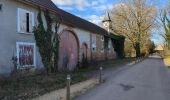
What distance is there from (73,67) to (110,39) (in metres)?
25.2

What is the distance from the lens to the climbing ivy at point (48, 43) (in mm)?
21516

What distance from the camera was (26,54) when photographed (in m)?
19.8

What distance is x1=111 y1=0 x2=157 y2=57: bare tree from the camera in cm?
6356

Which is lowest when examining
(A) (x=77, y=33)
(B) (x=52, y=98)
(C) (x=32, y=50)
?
(B) (x=52, y=98)

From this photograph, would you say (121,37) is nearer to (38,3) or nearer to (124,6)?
(124,6)

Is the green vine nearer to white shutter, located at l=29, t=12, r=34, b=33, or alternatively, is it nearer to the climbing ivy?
the climbing ivy

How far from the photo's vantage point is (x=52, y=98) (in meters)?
11.9

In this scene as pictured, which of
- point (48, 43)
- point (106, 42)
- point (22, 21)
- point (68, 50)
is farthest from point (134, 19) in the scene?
point (22, 21)

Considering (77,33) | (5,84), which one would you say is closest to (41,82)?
(5,84)

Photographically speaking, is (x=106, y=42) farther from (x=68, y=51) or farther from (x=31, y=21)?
(x=31, y=21)

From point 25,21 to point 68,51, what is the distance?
359 inches

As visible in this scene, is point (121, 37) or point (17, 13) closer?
point (17, 13)

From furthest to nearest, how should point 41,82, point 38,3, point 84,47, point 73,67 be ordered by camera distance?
point 84,47 < point 73,67 < point 38,3 < point 41,82

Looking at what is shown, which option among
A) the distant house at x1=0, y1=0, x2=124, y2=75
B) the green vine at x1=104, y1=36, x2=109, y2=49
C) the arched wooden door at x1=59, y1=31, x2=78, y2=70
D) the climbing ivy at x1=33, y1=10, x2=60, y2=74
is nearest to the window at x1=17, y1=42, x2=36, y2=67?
the distant house at x1=0, y1=0, x2=124, y2=75
